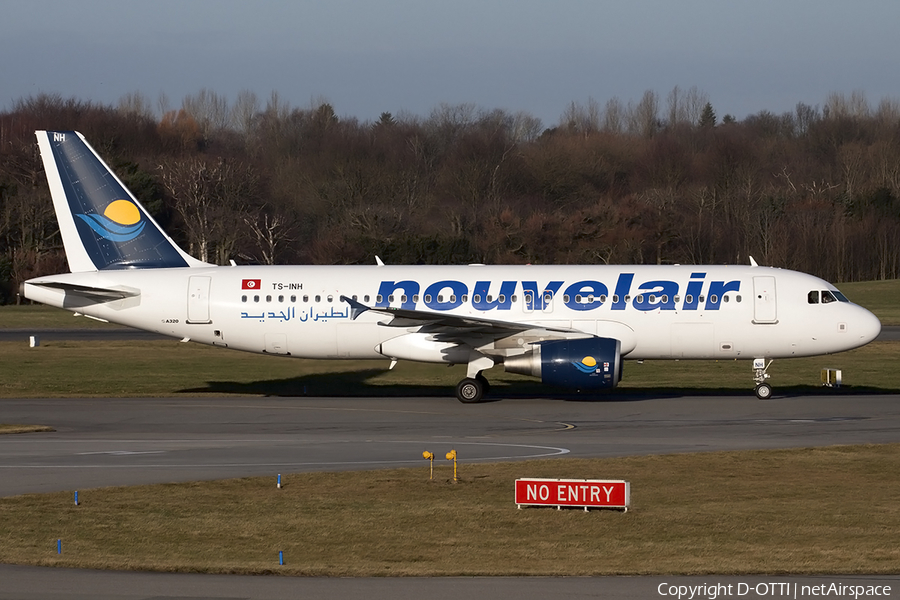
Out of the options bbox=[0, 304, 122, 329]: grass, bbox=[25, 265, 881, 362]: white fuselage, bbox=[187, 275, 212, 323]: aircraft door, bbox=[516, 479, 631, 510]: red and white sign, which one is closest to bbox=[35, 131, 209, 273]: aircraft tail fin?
bbox=[25, 265, 881, 362]: white fuselage

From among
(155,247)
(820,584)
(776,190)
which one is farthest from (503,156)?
(820,584)

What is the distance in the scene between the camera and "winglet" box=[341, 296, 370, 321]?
33344 mm

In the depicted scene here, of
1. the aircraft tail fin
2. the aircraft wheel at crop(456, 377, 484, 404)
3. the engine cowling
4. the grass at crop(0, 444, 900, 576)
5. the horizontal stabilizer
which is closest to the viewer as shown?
the grass at crop(0, 444, 900, 576)

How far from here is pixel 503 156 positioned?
12069 centimetres

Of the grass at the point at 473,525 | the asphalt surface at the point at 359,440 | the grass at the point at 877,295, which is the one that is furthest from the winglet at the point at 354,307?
the grass at the point at 877,295

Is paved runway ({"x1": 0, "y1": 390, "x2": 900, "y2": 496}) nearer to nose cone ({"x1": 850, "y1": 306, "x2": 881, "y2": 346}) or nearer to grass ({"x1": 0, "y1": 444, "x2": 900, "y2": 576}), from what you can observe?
nose cone ({"x1": 850, "y1": 306, "x2": 881, "y2": 346})

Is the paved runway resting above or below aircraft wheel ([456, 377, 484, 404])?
below

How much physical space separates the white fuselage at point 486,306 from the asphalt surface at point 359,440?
6.24ft

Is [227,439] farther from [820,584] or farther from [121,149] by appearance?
[121,149]

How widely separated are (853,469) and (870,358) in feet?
95.0

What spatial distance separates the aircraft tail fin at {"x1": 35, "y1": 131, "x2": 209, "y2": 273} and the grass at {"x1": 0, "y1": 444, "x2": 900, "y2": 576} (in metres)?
18.1

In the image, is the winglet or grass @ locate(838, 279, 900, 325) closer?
the winglet

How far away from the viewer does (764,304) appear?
3412cm

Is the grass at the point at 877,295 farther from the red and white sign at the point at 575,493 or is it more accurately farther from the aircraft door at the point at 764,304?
the red and white sign at the point at 575,493
